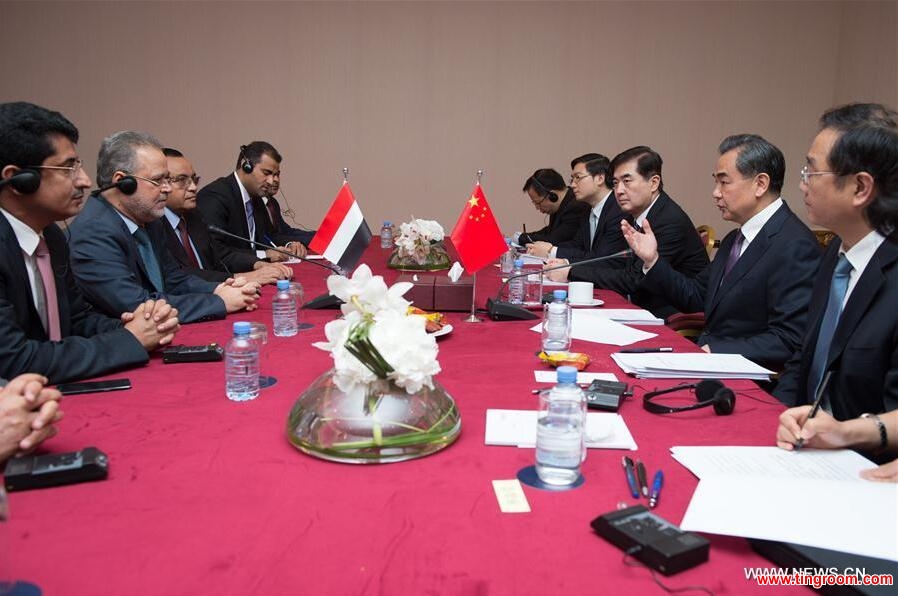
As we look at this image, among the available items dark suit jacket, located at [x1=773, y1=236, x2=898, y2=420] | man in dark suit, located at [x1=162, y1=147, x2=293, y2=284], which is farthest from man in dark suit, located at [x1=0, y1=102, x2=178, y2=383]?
dark suit jacket, located at [x1=773, y1=236, x2=898, y2=420]

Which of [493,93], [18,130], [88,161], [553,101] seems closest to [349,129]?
[493,93]

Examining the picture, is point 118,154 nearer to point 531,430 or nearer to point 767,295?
point 531,430

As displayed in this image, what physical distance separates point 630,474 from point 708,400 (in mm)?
462

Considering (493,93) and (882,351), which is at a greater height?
(493,93)

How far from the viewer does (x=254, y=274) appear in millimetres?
3320

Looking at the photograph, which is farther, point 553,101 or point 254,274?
point 553,101

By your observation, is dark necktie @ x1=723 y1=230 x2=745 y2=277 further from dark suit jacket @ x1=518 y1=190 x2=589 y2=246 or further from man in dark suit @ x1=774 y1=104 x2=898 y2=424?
dark suit jacket @ x1=518 y1=190 x2=589 y2=246

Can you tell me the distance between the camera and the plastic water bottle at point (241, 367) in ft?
5.35

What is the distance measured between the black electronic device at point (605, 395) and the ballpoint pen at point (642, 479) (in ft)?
1.09

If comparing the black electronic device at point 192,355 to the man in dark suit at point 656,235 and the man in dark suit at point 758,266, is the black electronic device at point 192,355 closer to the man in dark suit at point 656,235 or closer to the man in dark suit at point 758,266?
the man in dark suit at point 758,266

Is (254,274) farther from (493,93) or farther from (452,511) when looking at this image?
(493,93)

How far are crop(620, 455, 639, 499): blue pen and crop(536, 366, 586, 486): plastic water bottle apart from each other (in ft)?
0.24

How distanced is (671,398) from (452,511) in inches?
30.2

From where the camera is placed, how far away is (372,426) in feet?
4.16
